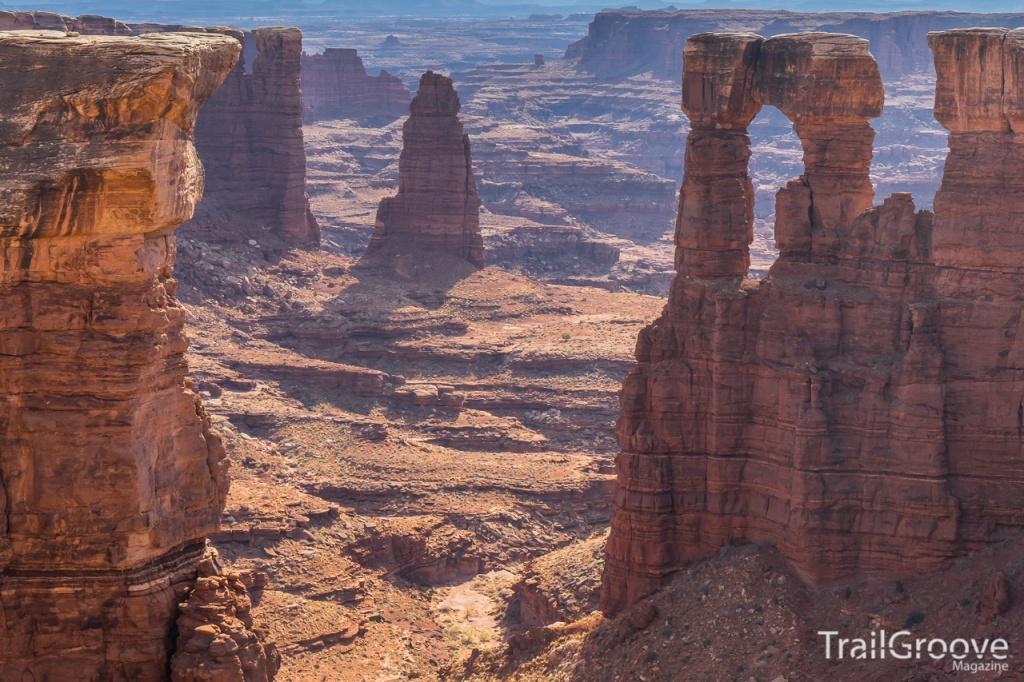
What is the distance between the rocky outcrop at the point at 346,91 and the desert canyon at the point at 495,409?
91.3m

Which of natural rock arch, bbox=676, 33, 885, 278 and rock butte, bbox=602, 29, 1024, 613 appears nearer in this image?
rock butte, bbox=602, 29, 1024, 613

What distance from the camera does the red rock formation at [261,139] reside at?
342 ft

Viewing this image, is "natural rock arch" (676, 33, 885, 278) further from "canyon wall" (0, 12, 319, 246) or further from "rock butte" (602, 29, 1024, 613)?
A: "canyon wall" (0, 12, 319, 246)

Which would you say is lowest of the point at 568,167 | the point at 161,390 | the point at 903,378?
the point at 568,167

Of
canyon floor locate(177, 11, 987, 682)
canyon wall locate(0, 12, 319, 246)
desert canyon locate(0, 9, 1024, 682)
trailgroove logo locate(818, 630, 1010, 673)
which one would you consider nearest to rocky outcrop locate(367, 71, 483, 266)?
desert canyon locate(0, 9, 1024, 682)

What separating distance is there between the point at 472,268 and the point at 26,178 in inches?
2838

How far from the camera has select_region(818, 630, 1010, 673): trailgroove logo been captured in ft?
134

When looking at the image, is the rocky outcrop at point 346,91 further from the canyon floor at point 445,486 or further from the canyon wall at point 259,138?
the canyon wall at point 259,138

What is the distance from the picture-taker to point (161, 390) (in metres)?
31.3

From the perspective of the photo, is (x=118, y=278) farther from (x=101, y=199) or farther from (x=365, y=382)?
(x=365, y=382)

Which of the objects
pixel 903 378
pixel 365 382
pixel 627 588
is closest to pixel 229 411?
pixel 365 382

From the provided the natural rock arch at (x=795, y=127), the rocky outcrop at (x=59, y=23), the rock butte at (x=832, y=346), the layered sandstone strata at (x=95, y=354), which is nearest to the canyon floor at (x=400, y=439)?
the rock butte at (x=832, y=346)

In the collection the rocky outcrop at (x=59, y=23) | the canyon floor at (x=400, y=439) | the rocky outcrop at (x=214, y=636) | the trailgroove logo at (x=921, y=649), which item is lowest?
the canyon floor at (x=400, y=439)

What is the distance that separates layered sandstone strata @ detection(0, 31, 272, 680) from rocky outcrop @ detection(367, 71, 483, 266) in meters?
67.1
